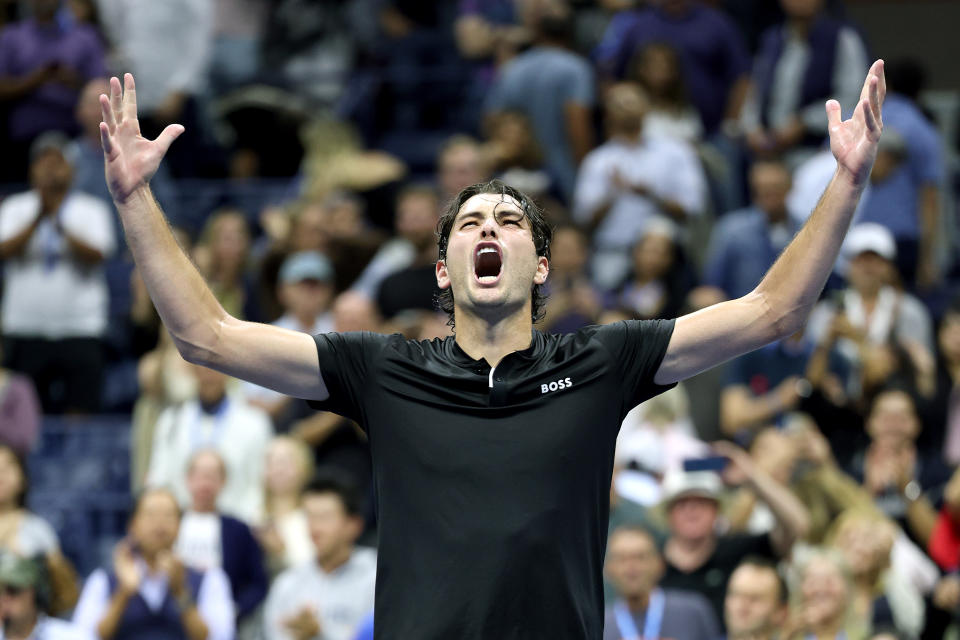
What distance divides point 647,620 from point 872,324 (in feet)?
9.26

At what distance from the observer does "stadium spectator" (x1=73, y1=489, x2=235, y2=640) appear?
26.3 feet

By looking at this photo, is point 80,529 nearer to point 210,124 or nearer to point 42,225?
point 42,225

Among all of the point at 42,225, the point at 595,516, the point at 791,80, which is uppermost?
the point at 791,80

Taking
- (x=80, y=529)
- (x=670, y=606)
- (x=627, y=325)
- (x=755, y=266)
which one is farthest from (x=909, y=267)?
(x=627, y=325)

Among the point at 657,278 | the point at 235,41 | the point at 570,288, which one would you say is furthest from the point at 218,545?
the point at 235,41

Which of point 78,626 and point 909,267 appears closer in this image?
point 78,626

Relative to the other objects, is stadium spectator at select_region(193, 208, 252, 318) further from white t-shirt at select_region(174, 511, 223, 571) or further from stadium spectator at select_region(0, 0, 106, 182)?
white t-shirt at select_region(174, 511, 223, 571)

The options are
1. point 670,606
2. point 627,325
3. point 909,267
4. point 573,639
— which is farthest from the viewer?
point 909,267

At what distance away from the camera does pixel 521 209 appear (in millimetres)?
4422

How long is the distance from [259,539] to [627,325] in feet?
16.5

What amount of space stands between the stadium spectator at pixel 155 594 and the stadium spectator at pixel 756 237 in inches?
149

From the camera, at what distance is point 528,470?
394cm

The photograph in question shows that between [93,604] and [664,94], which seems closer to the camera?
[93,604]

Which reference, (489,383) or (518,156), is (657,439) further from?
(489,383)
